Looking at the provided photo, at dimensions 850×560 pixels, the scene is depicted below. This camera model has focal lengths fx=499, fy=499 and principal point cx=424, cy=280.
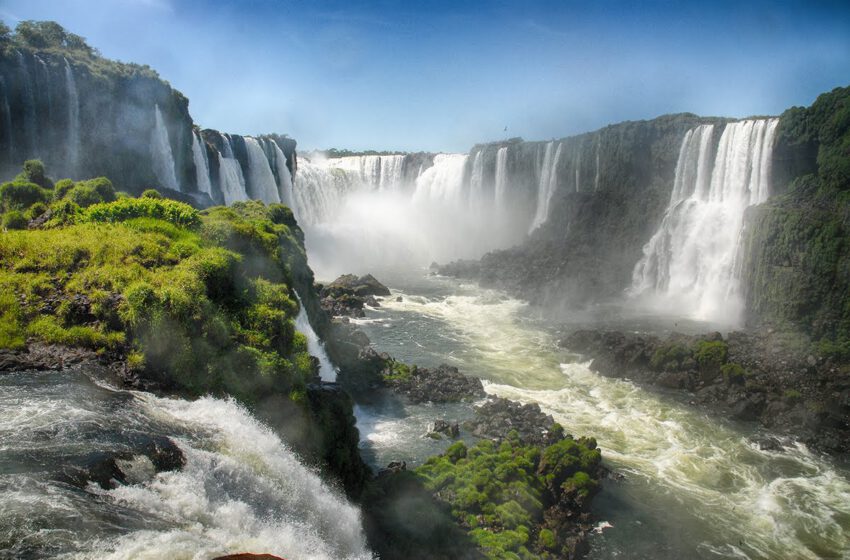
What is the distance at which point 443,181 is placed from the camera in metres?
66.9

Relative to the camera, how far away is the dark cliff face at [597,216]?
4356cm

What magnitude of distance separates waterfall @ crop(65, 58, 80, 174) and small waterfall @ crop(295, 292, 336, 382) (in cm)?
2265

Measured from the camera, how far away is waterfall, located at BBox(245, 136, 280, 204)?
49094 millimetres

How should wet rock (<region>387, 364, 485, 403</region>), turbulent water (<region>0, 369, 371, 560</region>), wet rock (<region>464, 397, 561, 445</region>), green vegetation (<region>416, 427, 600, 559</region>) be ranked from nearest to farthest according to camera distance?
turbulent water (<region>0, 369, 371, 560</region>) < green vegetation (<region>416, 427, 600, 559</region>) < wet rock (<region>464, 397, 561, 445</region>) < wet rock (<region>387, 364, 485, 403</region>)

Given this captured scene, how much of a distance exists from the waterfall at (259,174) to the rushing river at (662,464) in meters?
27.4

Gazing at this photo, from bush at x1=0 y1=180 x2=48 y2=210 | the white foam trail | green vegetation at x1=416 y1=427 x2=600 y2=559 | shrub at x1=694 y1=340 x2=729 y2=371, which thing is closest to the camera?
the white foam trail

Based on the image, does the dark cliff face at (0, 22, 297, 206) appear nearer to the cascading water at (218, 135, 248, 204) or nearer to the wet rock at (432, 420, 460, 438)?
the cascading water at (218, 135, 248, 204)

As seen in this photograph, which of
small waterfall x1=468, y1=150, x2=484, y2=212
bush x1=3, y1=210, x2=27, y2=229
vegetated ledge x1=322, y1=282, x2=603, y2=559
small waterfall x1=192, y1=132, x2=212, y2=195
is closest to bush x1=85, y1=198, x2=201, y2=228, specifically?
bush x1=3, y1=210, x2=27, y2=229

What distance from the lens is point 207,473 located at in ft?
24.7

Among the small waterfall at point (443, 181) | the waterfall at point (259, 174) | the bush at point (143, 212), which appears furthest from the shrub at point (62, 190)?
the small waterfall at point (443, 181)

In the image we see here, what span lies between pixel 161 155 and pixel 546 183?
3844cm

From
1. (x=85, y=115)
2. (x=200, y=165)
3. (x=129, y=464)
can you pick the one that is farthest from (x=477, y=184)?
(x=129, y=464)

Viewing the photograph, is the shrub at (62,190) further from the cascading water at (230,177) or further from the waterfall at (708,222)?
the waterfall at (708,222)

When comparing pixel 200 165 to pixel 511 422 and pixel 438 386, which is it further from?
pixel 511 422
